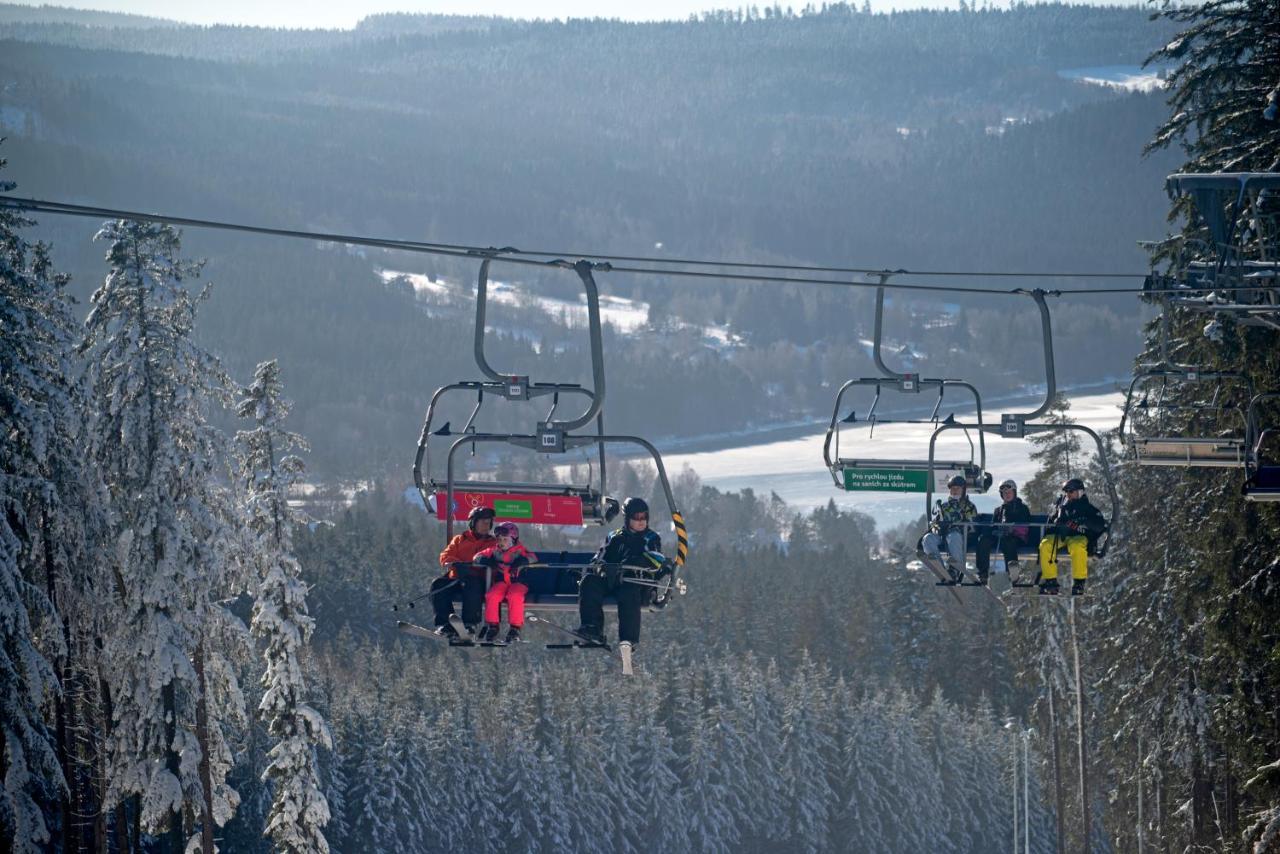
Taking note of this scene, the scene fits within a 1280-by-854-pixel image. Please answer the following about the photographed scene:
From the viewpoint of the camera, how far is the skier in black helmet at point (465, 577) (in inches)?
739

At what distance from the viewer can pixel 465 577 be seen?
18.8 metres

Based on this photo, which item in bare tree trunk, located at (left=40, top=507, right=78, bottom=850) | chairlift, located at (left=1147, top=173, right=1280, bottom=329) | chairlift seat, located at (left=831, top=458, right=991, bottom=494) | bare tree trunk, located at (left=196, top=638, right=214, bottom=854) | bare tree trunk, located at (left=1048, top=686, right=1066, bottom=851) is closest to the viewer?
chairlift, located at (left=1147, top=173, right=1280, bottom=329)

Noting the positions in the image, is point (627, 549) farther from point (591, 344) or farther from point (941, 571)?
point (941, 571)

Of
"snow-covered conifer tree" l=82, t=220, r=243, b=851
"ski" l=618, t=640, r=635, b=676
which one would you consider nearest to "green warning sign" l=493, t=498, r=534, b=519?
"ski" l=618, t=640, r=635, b=676

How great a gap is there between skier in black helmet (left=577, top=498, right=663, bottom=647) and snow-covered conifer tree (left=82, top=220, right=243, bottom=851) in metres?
15.0

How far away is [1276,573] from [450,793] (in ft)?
156

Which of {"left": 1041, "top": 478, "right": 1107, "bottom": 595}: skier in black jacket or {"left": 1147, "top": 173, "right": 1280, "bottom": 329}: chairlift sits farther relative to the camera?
{"left": 1041, "top": 478, "right": 1107, "bottom": 595}: skier in black jacket

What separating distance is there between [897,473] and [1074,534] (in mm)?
2452

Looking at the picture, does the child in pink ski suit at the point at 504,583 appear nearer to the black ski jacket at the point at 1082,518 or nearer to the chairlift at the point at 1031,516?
the chairlift at the point at 1031,516

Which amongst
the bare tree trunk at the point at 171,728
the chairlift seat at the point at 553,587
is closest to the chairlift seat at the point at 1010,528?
the chairlift seat at the point at 553,587

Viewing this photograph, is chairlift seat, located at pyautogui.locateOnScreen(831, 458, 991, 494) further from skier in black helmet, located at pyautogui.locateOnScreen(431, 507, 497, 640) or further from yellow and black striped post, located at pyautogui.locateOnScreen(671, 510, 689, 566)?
skier in black helmet, located at pyautogui.locateOnScreen(431, 507, 497, 640)

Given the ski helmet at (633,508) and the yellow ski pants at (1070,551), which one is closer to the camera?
the ski helmet at (633,508)

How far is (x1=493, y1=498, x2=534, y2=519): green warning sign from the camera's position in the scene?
19428 mm

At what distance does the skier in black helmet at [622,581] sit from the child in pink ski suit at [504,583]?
2.30ft
